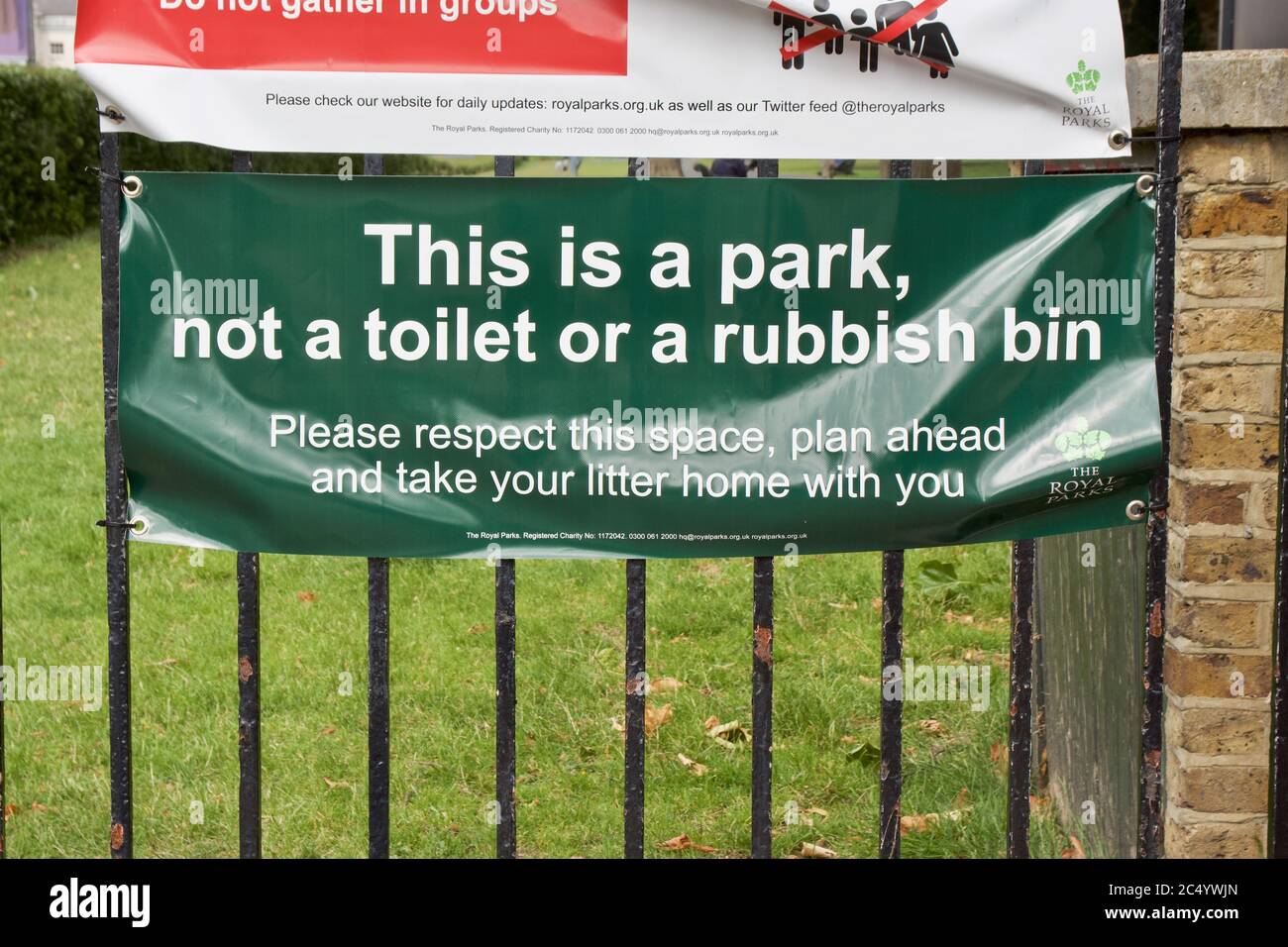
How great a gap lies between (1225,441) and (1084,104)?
772 millimetres

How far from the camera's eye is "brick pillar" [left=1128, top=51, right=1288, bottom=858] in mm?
2947

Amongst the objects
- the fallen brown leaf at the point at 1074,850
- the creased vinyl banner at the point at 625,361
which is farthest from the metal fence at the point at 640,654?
the fallen brown leaf at the point at 1074,850

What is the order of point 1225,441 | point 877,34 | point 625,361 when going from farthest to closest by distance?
point 1225,441
point 625,361
point 877,34

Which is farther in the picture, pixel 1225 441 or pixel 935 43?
pixel 1225 441

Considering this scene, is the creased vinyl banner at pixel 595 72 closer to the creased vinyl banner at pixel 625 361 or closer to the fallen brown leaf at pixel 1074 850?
the creased vinyl banner at pixel 625 361

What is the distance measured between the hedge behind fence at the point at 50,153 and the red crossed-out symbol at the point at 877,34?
29.7ft

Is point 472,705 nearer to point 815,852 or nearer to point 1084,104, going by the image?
point 815,852

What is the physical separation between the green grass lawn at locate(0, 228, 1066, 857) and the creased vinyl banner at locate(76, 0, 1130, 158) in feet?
5.72

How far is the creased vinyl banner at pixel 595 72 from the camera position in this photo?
2.75 metres

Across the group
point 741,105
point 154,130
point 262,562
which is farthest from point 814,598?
point 154,130

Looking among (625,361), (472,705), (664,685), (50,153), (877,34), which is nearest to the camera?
(877,34)

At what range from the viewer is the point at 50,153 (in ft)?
42.0

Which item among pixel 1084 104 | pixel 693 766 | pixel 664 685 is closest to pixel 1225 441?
pixel 1084 104

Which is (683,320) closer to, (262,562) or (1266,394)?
(1266,394)
